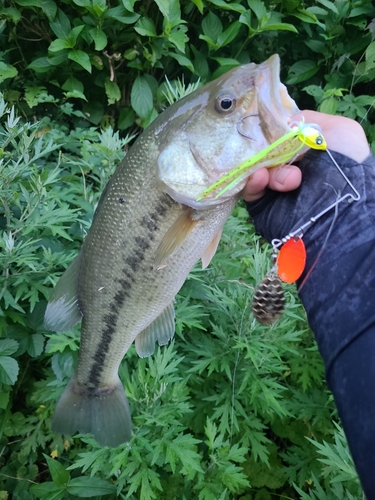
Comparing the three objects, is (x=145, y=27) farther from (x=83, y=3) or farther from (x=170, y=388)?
(x=170, y=388)

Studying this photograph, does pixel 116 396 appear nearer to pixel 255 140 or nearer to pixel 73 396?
pixel 73 396

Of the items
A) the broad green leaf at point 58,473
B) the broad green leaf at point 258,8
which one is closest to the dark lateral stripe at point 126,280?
the broad green leaf at point 58,473

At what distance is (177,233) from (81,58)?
7.90 feet

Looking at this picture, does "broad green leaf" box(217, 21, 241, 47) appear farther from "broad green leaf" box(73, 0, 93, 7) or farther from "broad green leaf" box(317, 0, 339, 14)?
"broad green leaf" box(73, 0, 93, 7)

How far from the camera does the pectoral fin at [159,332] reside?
1.42 metres

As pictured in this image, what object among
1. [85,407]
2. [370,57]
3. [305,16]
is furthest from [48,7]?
[85,407]

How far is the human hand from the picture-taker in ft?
3.95

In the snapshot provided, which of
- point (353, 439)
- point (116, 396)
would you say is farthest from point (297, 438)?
point (353, 439)

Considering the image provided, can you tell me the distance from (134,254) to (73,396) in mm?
607

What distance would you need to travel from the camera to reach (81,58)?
3.06 m

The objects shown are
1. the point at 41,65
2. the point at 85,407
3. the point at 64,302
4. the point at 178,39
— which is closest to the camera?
the point at 64,302

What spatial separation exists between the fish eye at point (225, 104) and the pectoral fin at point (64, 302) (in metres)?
0.64

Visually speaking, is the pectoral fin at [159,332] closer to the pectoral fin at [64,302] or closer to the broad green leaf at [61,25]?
the pectoral fin at [64,302]

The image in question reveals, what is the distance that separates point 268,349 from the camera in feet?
6.41
